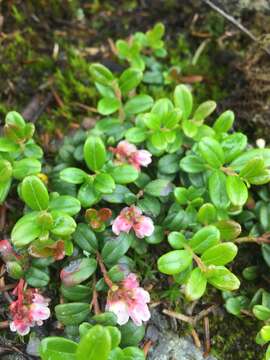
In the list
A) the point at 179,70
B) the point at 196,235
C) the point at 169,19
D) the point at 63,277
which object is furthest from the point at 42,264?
the point at 169,19

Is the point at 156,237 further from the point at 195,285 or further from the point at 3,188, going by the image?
the point at 3,188

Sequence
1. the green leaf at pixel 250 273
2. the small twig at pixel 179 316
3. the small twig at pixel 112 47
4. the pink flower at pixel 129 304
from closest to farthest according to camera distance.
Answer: the pink flower at pixel 129 304, the small twig at pixel 179 316, the green leaf at pixel 250 273, the small twig at pixel 112 47

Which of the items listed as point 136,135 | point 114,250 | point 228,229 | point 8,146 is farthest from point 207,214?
point 8,146

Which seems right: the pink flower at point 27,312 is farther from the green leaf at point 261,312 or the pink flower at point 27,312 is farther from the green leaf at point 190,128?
the green leaf at point 190,128

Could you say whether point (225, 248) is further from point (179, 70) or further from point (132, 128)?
point (179, 70)

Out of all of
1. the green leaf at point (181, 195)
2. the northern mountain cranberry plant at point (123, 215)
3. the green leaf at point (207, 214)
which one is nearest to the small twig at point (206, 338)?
the northern mountain cranberry plant at point (123, 215)

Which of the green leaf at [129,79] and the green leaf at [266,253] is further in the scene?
the green leaf at [129,79]
